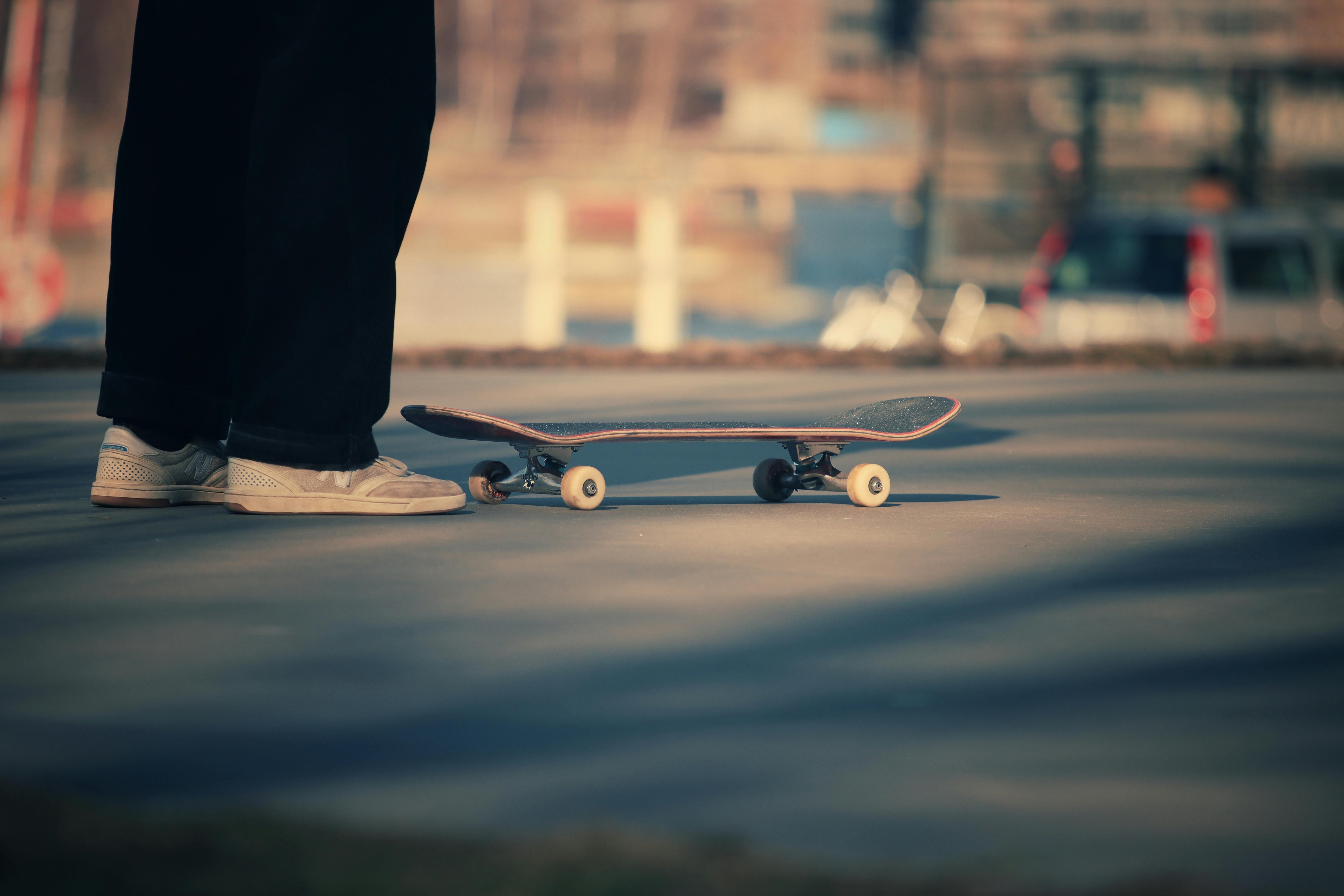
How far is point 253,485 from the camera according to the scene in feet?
11.5

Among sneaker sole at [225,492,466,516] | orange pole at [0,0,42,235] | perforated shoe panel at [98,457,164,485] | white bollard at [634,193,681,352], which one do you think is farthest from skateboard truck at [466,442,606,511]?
orange pole at [0,0,42,235]

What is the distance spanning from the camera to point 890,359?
911 centimetres

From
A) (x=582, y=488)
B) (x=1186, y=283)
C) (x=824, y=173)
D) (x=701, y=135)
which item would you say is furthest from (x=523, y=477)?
(x=701, y=135)

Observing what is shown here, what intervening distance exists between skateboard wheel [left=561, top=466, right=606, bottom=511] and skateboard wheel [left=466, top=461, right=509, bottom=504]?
23 cm

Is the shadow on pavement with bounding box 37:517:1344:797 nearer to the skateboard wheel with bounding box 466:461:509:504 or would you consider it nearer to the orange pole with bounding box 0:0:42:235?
the skateboard wheel with bounding box 466:461:509:504

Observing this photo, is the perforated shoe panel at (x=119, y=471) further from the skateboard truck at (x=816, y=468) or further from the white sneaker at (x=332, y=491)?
the skateboard truck at (x=816, y=468)

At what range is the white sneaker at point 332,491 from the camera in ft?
11.5

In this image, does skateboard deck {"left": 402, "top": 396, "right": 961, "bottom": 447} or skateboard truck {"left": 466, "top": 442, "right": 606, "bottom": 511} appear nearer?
skateboard deck {"left": 402, "top": 396, "right": 961, "bottom": 447}

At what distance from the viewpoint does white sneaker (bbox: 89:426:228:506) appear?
3615mm

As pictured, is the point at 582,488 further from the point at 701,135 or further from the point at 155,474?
the point at 701,135

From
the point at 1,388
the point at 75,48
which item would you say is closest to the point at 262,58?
the point at 1,388

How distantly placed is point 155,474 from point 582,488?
95cm

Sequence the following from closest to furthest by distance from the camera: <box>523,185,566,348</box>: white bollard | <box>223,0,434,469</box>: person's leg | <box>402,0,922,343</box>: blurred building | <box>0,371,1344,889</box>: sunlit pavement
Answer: <box>0,371,1344,889</box>: sunlit pavement, <box>223,0,434,469</box>: person's leg, <box>523,185,566,348</box>: white bollard, <box>402,0,922,343</box>: blurred building

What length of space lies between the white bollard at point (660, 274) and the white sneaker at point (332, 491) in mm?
13147
